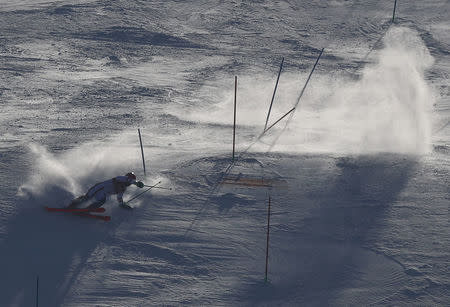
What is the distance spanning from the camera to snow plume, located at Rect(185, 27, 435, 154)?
16.8 metres

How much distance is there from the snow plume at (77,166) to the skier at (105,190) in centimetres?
64

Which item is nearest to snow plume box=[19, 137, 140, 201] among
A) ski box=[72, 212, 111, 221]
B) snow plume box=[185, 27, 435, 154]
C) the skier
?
the skier

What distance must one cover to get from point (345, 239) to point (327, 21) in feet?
51.9

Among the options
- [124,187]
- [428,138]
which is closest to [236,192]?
[124,187]

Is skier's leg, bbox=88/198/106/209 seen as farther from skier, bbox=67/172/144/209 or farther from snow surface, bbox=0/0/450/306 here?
snow surface, bbox=0/0/450/306

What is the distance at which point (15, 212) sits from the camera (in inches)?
506

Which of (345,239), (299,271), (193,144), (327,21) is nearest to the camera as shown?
(299,271)

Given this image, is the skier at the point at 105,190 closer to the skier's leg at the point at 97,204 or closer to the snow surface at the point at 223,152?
the skier's leg at the point at 97,204

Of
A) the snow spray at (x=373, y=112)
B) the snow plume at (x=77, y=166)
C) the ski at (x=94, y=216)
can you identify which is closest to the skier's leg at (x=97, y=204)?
the ski at (x=94, y=216)

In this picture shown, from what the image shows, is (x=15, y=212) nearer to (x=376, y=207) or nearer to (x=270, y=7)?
(x=376, y=207)

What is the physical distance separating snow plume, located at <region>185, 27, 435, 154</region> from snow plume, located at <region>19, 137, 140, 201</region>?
10.7ft

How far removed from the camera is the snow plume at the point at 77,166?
13.7 metres

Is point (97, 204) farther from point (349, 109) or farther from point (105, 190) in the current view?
point (349, 109)

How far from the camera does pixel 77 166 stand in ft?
48.4
